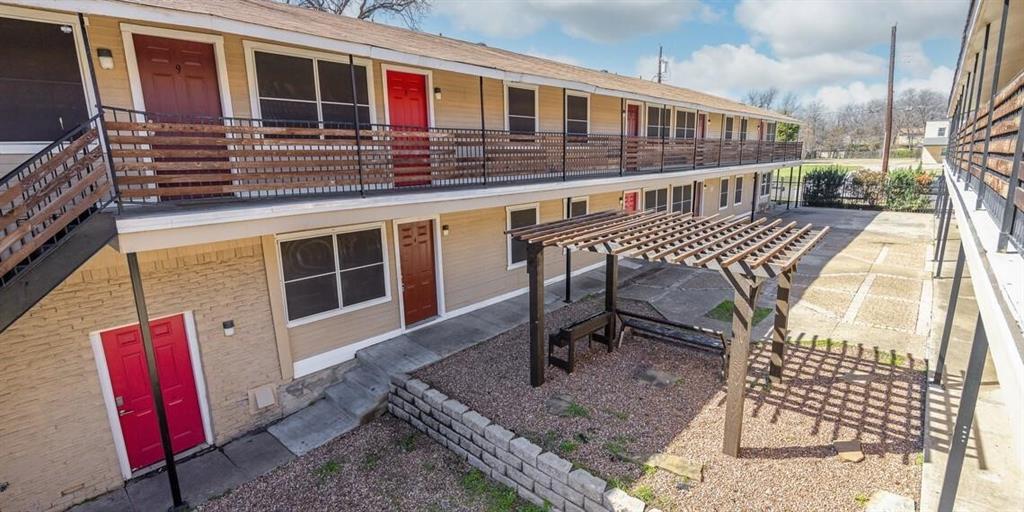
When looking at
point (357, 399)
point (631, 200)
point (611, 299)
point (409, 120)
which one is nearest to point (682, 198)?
point (631, 200)

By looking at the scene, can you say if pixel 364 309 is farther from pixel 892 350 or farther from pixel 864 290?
pixel 864 290

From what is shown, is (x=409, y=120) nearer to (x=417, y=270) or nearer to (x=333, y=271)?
(x=417, y=270)

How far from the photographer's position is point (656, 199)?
60.4 ft

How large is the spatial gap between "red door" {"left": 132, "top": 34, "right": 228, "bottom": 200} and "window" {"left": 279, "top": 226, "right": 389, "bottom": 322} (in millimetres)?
1913

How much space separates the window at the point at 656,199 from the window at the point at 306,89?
38.9ft

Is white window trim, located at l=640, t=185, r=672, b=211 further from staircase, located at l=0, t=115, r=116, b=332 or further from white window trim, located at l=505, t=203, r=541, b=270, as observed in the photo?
staircase, located at l=0, t=115, r=116, b=332

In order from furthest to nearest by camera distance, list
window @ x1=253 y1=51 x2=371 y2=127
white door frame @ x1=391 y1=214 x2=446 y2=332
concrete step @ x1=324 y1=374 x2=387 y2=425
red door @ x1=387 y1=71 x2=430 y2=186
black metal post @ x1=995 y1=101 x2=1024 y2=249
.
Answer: white door frame @ x1=391 y1=214 x2=446 y2=332, red door @ x1=387 y1=71 x2=430 y2=186, concrete step @ x1=324 y1=374 x2=387 y2=425, window @ x1=253 y1=51 x2=371 y2=127, black metal post @ x1=995 y1=101 x2=1024 y2=249

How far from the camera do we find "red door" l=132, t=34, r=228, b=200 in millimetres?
6625

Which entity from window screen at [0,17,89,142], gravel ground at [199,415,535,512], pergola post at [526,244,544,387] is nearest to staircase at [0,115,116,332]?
window screen at [0,17,89,142]

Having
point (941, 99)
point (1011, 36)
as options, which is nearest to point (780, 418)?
point (1011, 36)

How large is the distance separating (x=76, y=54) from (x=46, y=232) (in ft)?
9.66

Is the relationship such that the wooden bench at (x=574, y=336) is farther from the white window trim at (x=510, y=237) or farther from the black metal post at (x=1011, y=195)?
the black metal post at (x=1011, y=195)

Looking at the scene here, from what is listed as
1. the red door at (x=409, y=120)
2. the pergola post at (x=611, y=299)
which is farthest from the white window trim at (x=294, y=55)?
the pergola post at (x=611, y=299)

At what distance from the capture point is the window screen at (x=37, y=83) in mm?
5797
